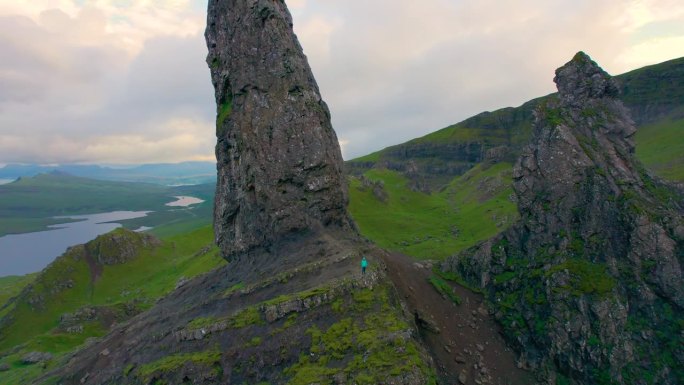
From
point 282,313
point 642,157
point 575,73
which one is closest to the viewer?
point 282,313

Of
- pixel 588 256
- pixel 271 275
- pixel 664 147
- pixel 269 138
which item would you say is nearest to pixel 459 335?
pixel 588 256

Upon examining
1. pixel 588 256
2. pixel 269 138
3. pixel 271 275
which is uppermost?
pixel 269 138

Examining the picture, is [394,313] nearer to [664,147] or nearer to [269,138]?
[269,138]

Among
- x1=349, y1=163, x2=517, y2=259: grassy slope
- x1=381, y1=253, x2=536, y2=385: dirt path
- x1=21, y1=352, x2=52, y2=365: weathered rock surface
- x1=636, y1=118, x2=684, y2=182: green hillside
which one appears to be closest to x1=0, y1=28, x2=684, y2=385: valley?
x1=381, y1=253, x2=536, y2=385: dirt path

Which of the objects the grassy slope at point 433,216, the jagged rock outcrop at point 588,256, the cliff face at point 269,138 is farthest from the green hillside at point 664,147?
the cliff face at point 269,138

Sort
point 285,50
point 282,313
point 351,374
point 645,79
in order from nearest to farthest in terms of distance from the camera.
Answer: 1. point 351,374
2. point 282,313
3. point 285,50
4. point 645,79

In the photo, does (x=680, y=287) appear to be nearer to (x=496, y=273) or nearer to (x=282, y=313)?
(x=496, y=273)

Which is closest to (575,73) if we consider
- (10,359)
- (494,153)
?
(10,359)

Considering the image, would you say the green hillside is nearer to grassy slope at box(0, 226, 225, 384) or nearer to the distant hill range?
the distant hill range

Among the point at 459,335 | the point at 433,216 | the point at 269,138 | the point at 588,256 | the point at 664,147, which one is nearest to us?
the point at 459,335
